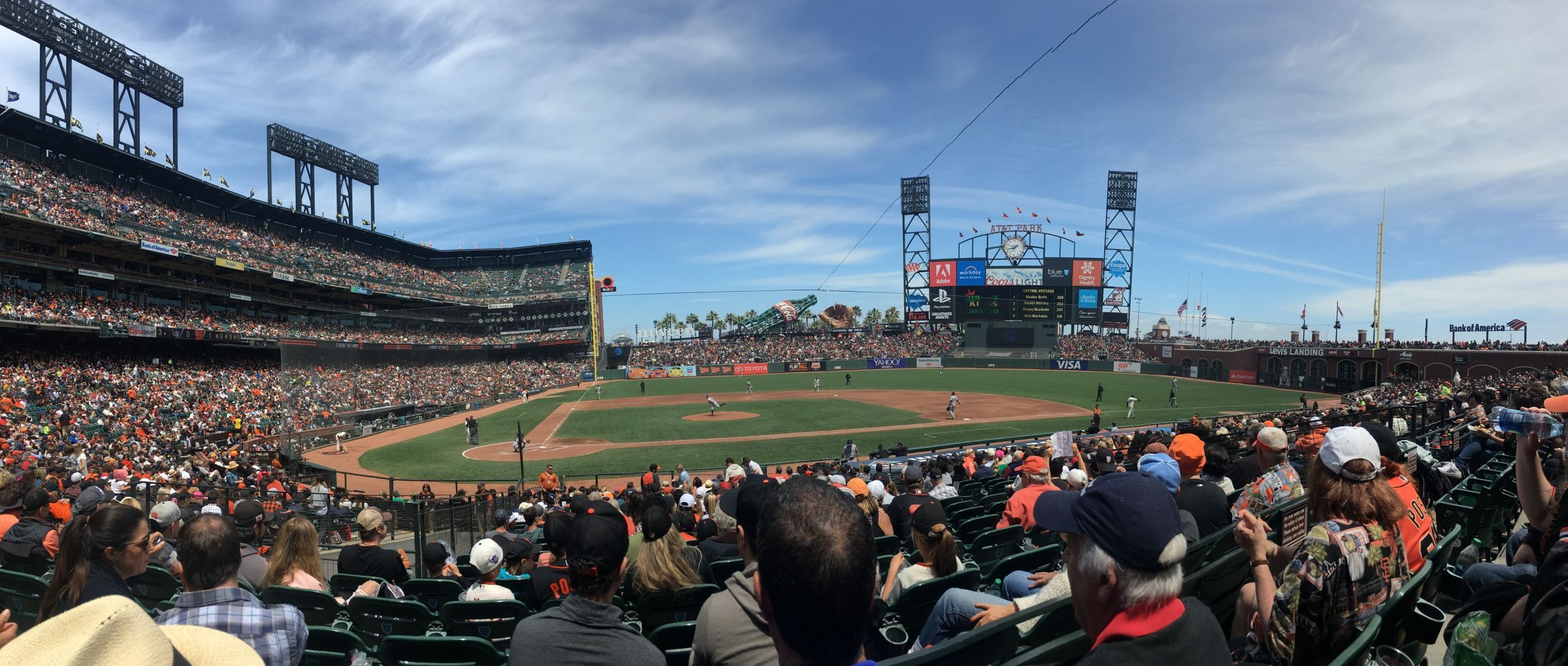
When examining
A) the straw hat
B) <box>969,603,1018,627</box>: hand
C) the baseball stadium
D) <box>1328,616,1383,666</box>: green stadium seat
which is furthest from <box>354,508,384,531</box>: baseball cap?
<box>1328,616,1383,666</box>: green stadium seat

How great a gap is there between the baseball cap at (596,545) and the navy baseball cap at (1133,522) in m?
1.82

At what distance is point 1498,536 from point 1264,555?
5.54 m

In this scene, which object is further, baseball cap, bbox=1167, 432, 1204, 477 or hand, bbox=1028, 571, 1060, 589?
baseball cap, bbox=1167, 432, 1204, 477

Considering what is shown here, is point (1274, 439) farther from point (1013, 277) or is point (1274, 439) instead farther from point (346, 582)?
point (1013, 277)

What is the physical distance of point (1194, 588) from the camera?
366 cm

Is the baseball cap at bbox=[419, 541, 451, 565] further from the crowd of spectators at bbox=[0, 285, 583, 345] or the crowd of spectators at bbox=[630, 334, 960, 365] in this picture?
the crowd of spectators at bbox=[630, 334, 960, 365]

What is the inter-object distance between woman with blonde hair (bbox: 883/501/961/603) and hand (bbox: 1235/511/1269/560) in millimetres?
1667

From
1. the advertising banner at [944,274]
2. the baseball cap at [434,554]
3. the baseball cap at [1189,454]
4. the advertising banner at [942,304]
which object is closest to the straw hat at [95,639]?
the baseball cap at [434,554]

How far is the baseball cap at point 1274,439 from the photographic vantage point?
271 inches

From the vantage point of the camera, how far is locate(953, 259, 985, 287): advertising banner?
84938mm

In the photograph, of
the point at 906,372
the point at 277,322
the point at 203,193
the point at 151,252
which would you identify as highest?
the point at 203,193

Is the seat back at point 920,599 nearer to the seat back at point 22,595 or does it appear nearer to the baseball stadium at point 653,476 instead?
the baseball stadium at point 653,476

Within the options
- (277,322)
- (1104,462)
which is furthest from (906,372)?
(1104,462)

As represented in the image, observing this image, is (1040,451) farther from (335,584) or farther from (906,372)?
(906,372)
